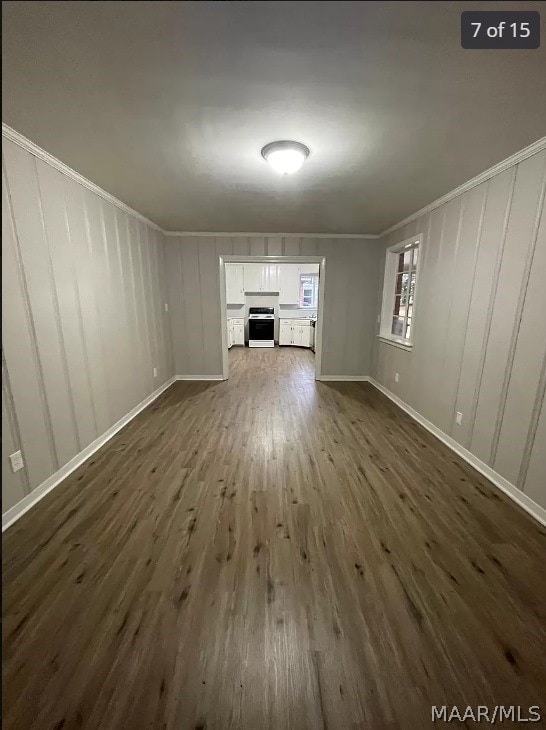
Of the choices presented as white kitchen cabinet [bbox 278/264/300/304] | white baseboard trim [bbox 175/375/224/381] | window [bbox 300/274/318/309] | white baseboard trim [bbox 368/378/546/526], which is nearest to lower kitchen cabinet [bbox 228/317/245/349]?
white kitchen cabinet [bbox 278/264/300/304]

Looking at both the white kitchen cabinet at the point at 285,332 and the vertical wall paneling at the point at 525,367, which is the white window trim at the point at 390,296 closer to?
the vertical wall paneling at the point at 525,367

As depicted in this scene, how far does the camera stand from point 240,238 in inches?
181

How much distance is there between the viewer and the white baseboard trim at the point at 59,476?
2002 mm

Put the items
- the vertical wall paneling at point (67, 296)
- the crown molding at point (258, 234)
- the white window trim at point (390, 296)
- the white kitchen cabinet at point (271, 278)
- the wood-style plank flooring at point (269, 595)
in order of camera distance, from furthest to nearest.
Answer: the white kitchen cabinet at point (271, 278) → the crown molding at point (258, 234) → the white window trim at point (390, 296) → the vertical wall paneling at point (67, 296) → the wood-style plank flooring at point (269, 595)

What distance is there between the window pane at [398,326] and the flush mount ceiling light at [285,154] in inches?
111

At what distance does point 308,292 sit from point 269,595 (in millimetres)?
7734

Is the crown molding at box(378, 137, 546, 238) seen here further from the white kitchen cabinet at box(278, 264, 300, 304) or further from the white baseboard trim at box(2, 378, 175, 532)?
the white kitchen cabinet at box(278, 264, 300, 304)

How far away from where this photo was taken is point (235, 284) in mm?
8188

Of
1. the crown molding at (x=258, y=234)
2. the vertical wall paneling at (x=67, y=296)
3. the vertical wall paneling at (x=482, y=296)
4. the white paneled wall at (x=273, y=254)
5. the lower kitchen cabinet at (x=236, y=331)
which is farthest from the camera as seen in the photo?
the lower kitchen cabinet at (x=236, y=331)

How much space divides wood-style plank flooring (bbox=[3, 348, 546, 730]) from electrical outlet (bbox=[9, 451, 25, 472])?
13.2 inches

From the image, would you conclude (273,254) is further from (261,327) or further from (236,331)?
(236,331)

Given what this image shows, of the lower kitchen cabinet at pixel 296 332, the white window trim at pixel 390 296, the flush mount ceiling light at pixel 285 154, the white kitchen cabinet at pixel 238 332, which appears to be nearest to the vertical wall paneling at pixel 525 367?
the white window trim at pixel 390 296

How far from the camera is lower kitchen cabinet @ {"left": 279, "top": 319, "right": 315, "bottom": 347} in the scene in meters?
8.31

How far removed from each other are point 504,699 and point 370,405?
2971mm
